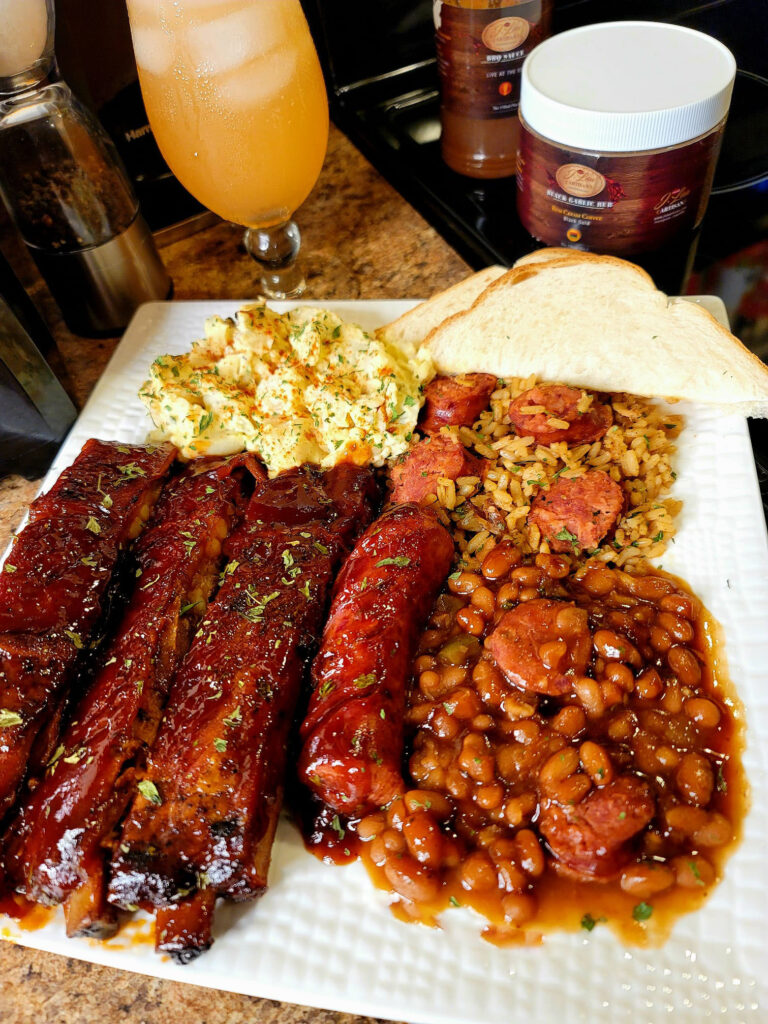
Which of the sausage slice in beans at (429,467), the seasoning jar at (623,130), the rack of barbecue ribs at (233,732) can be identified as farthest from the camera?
the seasoning jar at (623,130)

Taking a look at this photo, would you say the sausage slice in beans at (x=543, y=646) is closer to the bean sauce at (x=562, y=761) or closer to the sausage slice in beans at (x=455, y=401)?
the bean sauce at (x=562, y=761)

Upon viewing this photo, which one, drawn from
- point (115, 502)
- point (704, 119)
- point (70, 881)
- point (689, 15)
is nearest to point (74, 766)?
point (70, 881)

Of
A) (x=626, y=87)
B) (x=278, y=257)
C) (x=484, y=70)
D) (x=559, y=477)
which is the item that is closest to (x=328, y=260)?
(x=278, y=257)

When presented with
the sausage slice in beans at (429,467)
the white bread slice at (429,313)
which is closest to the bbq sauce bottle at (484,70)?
the white bread slice at (429,313)

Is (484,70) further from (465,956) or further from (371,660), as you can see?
(465,956)

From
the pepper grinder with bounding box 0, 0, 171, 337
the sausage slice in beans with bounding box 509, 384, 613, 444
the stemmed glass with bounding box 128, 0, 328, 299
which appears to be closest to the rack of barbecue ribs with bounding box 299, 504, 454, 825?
the sausage slice in beans with bounding box 509, 384, 613, 444

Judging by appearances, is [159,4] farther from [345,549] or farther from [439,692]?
[439,692]
